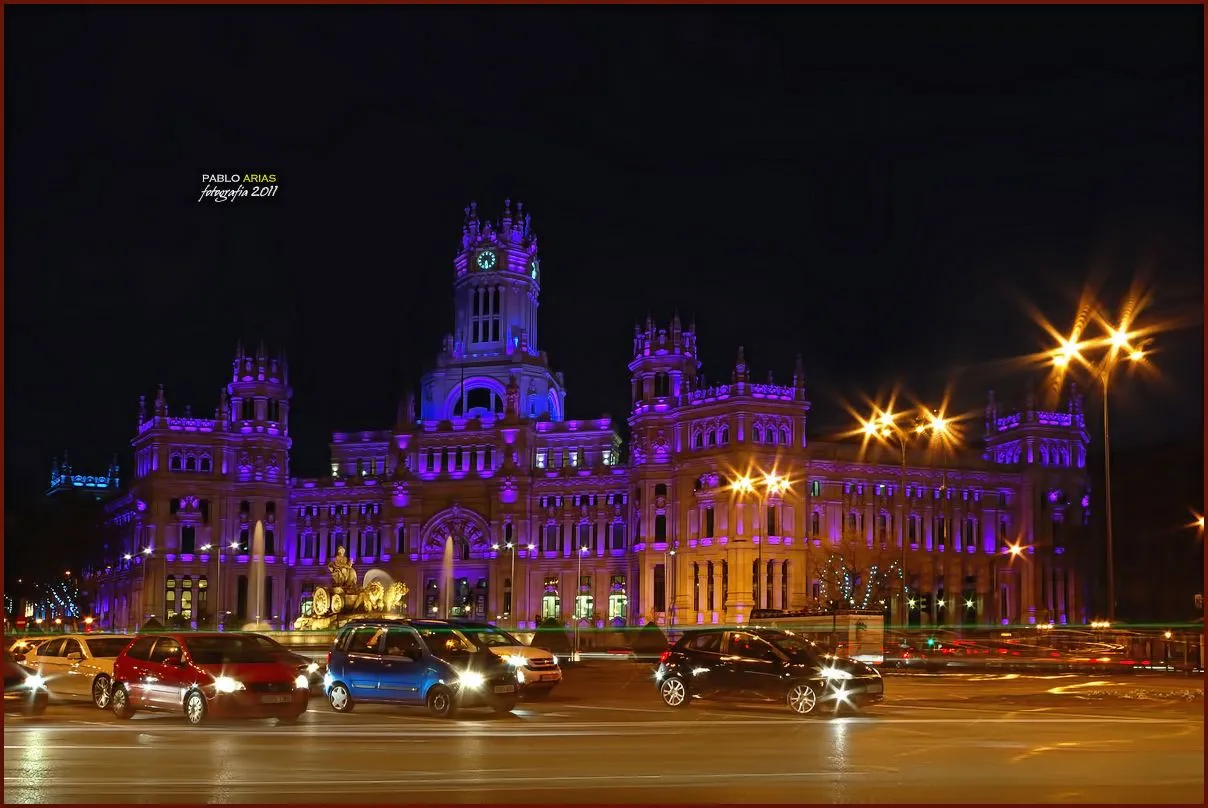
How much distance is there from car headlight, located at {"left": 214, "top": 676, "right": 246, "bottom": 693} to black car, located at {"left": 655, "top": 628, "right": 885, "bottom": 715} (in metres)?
9.56

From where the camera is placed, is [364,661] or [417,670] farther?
[364,661]

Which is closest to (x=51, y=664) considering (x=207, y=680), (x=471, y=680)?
(x=207, y=680)

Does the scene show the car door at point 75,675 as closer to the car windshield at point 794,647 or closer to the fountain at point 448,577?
the car windshield at point 794,647

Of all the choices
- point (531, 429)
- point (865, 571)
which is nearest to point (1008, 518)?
point (865, 571)

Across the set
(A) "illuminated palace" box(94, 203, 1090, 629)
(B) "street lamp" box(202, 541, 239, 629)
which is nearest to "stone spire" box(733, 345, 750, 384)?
(A) "illuminated palace" box(94, 203, 1090, 629)

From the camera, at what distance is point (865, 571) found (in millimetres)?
111688

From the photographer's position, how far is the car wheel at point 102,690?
29906 millimetres

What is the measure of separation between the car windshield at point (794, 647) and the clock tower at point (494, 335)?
322ft

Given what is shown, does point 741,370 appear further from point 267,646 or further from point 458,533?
point 267,646

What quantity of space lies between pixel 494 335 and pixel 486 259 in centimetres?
819

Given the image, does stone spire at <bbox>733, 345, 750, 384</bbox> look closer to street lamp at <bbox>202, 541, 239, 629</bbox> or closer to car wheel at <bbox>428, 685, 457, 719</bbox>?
A: street lamp at <bbox>202, 541, 239, 629</bbox>

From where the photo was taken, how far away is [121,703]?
27.9m

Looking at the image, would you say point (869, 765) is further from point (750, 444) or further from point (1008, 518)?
point (1008, 518)

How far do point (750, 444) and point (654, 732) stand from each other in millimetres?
86174
